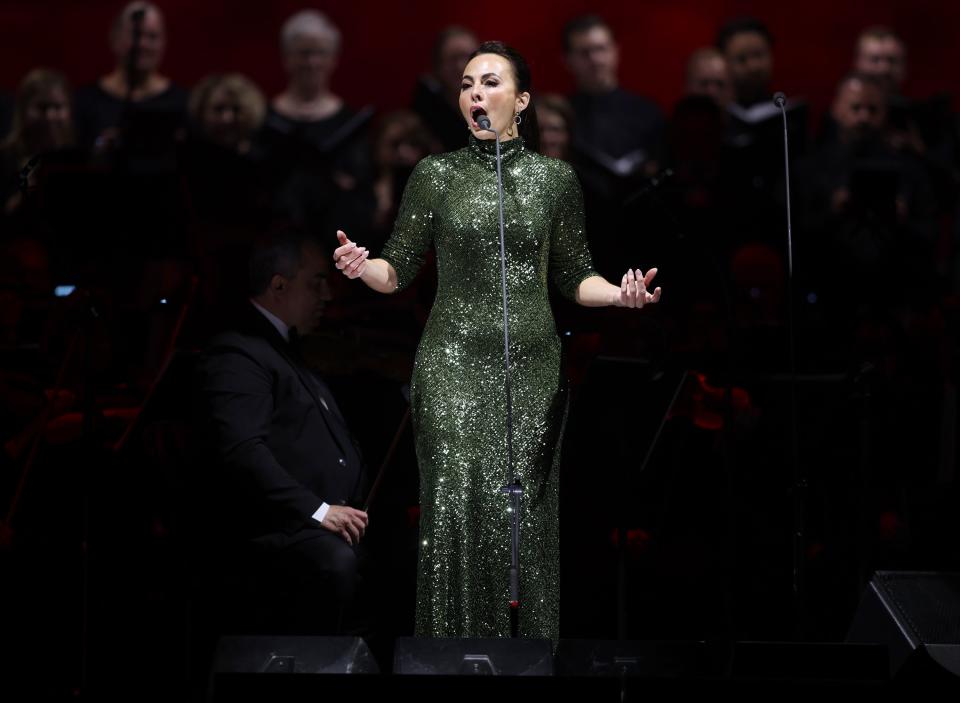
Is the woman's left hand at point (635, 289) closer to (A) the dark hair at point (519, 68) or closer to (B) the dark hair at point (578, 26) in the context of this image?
(A) the dark hair at point (519, 68)

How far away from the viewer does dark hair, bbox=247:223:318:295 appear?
13.0ft

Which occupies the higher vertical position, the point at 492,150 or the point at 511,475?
the point at 492,150

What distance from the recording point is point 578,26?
20.8 ft

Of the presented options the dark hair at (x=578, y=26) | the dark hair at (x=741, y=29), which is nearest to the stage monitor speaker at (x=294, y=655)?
the dark hair at (x=578, y=26)

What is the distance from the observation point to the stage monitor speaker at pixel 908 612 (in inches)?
121

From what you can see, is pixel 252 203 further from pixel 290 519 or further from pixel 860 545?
pixel 860 545

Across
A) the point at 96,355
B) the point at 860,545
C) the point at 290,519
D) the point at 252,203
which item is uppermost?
the point at 252,203

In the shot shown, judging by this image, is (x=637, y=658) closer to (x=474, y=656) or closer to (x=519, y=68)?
(x=474, y=656)

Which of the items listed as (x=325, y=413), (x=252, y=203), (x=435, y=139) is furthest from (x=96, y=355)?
(x=435, y=139)

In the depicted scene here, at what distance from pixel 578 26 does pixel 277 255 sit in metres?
2.86

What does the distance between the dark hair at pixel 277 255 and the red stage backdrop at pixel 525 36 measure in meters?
3.33

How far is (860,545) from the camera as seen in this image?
4035 mm

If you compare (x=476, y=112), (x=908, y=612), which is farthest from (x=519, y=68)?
(x=908, y=612)

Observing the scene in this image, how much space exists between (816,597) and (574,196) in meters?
1.90
